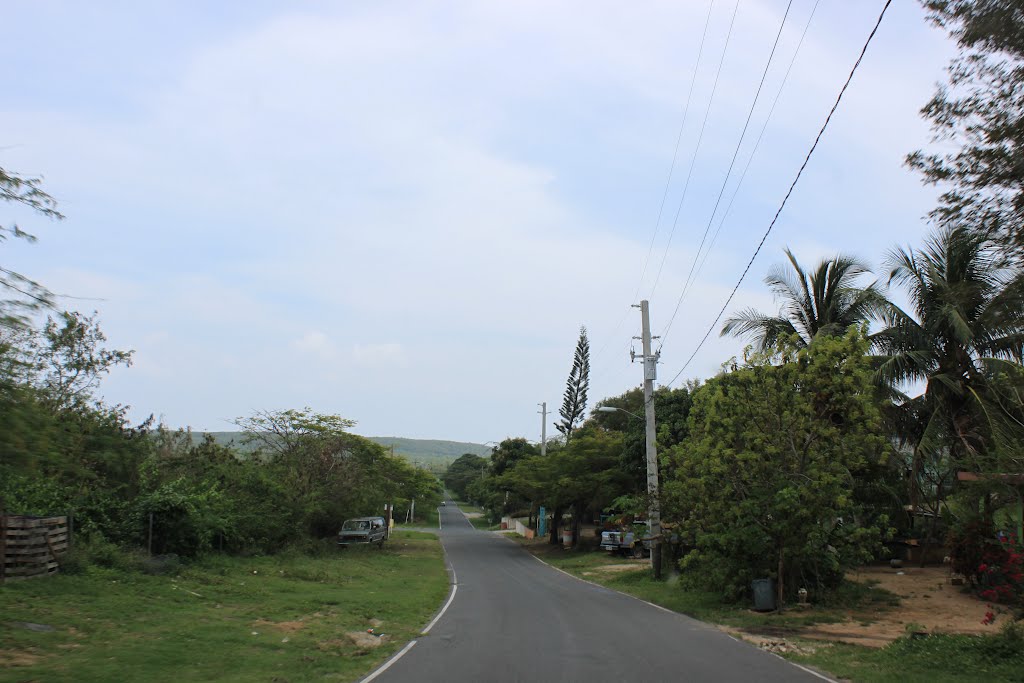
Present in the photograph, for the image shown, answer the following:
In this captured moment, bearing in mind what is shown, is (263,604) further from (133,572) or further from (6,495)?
(6,495)

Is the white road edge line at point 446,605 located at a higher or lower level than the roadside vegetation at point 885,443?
lower

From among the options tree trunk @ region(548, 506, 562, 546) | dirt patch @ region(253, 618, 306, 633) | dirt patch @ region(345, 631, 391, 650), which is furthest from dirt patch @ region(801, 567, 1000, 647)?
tree trunk @ region(548, 506, 562, 546)

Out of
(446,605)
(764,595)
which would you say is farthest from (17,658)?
(764,595)

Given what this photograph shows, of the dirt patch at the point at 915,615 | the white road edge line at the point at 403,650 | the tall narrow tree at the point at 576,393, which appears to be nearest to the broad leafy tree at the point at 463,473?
the tall narrow tree at the point at 576,393

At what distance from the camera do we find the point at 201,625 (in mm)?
13109

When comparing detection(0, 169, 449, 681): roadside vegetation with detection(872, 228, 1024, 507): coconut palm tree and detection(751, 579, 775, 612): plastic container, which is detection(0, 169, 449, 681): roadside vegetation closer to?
detection(751, 579, 775, 612): plastic container

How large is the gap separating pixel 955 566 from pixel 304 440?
27.4 meters

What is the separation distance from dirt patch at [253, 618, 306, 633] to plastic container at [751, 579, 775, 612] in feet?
34.2

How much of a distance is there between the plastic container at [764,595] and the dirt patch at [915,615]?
1.74m

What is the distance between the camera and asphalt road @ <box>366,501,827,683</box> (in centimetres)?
1003

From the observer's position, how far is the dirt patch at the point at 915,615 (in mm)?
14344

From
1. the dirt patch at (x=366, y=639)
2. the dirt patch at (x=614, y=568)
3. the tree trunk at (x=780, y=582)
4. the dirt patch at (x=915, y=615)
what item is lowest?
the dirt patch at (x=614, y=568)

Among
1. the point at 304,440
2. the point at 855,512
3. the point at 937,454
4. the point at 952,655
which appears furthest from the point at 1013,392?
the point at 304,440

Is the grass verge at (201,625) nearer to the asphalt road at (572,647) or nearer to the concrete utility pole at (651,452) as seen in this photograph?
the asphalt road at (572,647)
